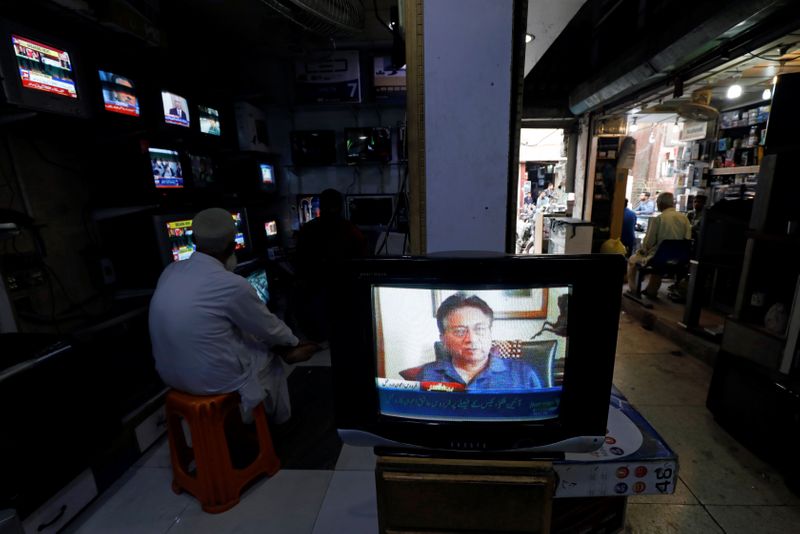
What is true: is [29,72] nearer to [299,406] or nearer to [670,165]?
[299,406]

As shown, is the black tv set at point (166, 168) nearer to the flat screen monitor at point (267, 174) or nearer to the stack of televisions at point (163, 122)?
the stack of televisions at point (163, 122)

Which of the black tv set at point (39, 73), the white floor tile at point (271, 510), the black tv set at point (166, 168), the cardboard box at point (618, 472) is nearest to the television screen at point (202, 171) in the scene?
the black tv set at point (166, 168)

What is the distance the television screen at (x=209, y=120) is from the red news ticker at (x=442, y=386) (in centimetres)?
318

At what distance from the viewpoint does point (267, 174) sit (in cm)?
406

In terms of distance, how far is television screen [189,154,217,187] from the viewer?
297 centimetres

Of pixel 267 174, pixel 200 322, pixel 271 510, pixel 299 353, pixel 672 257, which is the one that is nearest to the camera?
pixel 200 322

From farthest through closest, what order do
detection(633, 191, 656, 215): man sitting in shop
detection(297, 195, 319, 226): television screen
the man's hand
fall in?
detection(633, 191, 656, 215): man sitting in shop → detection(297, 195, 319, 226): television screen → the man's hand

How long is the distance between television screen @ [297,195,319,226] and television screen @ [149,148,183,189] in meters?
1.67

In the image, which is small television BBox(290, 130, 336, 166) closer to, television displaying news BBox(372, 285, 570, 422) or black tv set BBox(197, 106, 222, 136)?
black tv set BBox(197, 106, 222, 136)

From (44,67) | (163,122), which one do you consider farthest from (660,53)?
(44,67)

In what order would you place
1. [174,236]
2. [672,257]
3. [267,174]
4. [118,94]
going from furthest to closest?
[672,257] < [267,174] < [174,236] < [118,94]

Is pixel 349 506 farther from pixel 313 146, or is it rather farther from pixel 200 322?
pixel 313 146

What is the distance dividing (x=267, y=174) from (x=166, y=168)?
150 centimetres

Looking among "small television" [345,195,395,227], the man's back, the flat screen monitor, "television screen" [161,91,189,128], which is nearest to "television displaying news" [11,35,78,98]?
"television screen" [161,91,189,128]
